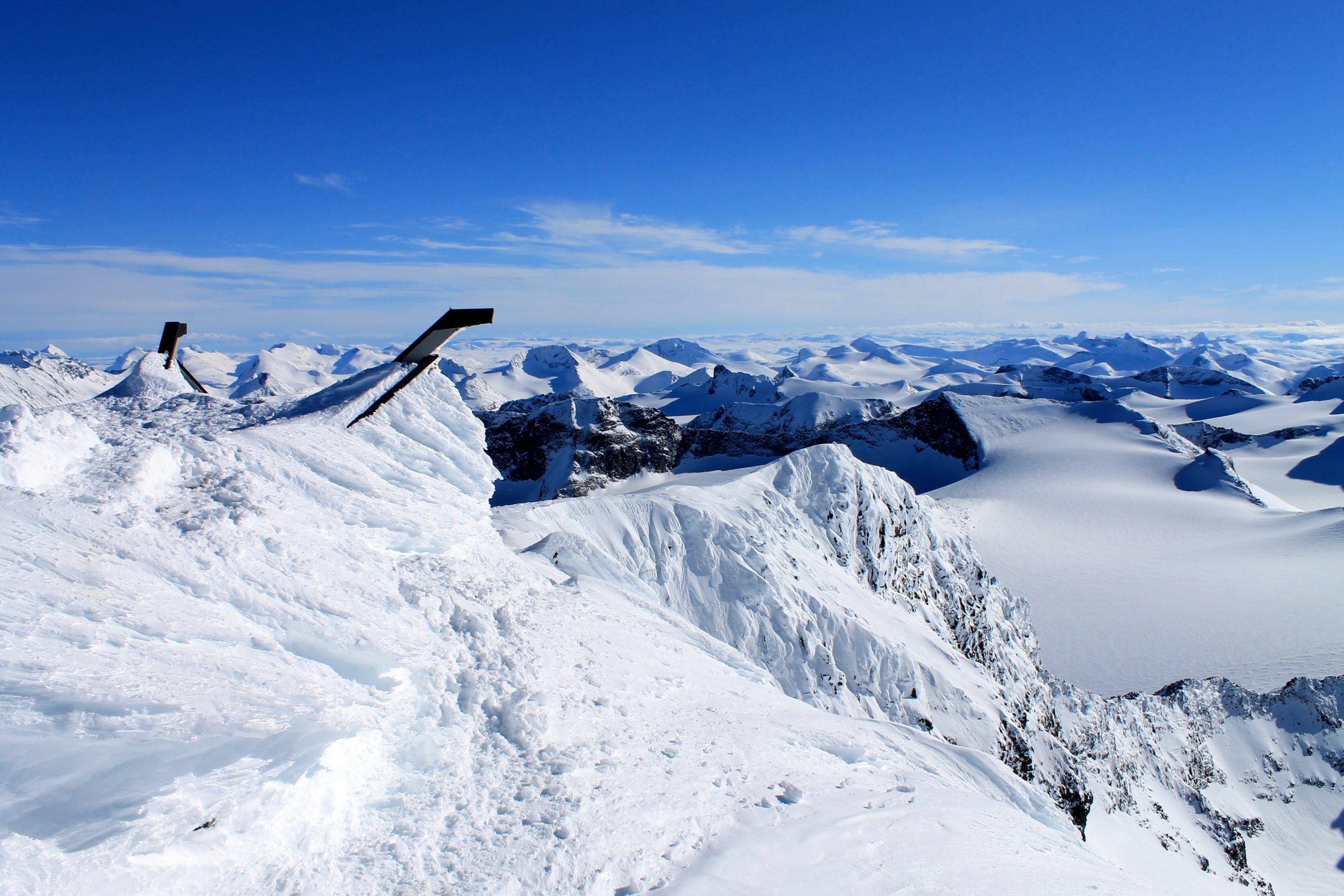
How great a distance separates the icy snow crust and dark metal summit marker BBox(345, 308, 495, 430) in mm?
249

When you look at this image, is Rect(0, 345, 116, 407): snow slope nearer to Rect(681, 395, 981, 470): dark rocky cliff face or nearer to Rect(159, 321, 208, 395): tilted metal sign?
Rect(681, 395, 981, 470): dark rocky cliff face

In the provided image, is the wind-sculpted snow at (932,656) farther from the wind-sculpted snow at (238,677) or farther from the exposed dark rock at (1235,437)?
the exposed dark rock at (1235,437)

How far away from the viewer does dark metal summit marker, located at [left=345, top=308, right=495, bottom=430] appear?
9.39m

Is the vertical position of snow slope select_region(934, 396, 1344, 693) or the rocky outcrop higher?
the rocky outcrop

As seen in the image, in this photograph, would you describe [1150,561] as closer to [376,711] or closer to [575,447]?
[575,447]

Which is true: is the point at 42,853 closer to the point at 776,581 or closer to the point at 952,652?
the point at 776,581

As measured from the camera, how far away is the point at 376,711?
17.7 ft

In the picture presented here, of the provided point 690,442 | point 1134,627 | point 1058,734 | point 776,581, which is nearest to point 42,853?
point 776,581

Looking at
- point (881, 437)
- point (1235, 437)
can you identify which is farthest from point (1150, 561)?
point (1235, 437)

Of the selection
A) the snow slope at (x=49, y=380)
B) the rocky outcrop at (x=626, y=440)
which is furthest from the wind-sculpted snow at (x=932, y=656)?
the snow slope at (x=49, y=380)

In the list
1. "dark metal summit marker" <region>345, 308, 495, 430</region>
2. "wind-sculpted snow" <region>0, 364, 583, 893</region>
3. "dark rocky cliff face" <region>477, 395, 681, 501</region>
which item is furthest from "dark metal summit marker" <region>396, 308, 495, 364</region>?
"dark rocky cliff face" <region>477, 395, 681, 501</region>

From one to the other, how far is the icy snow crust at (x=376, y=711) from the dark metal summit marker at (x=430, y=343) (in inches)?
9.8

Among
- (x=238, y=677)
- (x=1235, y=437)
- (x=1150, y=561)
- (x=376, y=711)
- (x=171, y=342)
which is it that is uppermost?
(x=171, y=342)

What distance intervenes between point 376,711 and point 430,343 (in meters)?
6.04
